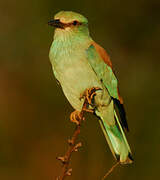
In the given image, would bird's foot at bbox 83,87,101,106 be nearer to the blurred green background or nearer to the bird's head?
the bird's head

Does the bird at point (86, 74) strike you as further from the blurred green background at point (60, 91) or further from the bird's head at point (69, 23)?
the blurred green background at point (60, 91)

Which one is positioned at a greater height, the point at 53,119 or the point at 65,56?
the point at 65,56

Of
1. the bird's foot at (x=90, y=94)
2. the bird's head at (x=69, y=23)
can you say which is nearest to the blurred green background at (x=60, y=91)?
the bird's foot at (x=90, y=94)

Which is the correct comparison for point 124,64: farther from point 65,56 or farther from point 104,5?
point 65,56

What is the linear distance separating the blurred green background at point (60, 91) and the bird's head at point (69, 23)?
47.3 inches

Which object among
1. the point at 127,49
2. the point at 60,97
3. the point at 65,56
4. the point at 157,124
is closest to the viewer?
the point at 65,56

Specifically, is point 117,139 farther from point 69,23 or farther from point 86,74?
point 69,23

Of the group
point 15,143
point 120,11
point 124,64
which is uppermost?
point 120,11

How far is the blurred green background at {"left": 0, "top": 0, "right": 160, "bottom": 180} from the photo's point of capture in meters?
4.24

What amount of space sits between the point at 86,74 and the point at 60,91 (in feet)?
5.71

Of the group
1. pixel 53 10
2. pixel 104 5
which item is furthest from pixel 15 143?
pixel 104 5

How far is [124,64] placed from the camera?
500cm

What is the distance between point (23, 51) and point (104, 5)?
96cm

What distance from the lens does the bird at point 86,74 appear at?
10.3 feet
